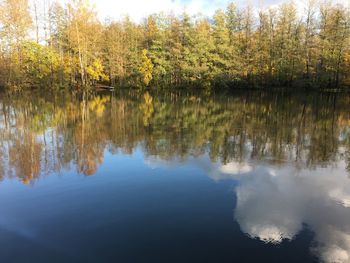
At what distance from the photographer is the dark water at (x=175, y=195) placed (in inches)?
240

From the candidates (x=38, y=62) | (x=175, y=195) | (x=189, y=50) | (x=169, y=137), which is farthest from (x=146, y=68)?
(x=175, y=195)

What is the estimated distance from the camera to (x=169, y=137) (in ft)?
50.8

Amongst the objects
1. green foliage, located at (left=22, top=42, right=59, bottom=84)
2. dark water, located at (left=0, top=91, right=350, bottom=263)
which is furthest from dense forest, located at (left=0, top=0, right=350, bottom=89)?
dark water, located at (left=0, top=91, right=350, bottom=263)

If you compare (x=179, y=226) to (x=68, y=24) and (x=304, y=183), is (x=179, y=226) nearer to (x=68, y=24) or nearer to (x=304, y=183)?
(x=304, y=183)

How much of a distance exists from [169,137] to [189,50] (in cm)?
3636

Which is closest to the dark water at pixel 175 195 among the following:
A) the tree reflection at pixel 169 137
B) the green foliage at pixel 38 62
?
the tree reflection at pixel 169 137

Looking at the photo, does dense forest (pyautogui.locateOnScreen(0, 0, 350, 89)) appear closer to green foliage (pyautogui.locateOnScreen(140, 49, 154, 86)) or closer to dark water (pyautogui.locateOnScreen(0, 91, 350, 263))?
→ green foliage (pyautogui.locateOnScreen(140, 49, 154, 86))

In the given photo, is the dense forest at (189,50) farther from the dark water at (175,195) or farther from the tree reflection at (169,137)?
the dark water at (175,195)

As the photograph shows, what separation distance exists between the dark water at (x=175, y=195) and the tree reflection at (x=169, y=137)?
8 cm

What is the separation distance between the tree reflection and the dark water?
0.08m

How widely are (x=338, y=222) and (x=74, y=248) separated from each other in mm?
5573

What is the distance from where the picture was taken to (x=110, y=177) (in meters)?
10.1

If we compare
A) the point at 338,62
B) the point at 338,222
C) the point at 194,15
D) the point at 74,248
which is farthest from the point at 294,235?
the point at 194,15

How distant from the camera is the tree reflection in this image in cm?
1195
